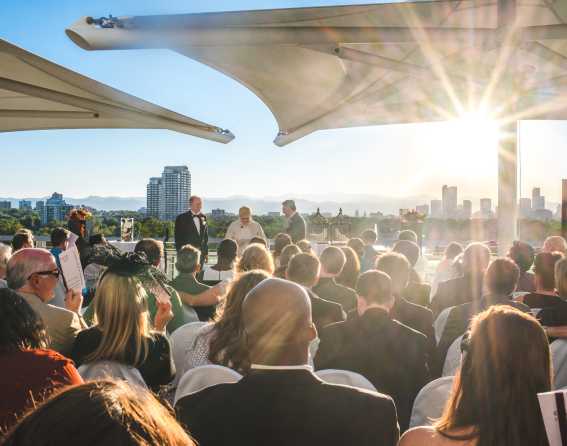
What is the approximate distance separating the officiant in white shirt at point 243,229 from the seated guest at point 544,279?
5.88 m

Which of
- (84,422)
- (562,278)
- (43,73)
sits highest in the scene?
(43,73)

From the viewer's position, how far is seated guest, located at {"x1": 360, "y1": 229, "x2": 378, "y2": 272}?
792 centimetres

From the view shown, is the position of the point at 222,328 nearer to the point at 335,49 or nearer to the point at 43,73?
the point at 43,73

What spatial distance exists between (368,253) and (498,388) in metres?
6.32

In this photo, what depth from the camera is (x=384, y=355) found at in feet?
11.1

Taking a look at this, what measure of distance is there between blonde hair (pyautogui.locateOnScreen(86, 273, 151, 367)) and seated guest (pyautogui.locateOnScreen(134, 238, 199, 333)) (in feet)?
Answer: 0.50

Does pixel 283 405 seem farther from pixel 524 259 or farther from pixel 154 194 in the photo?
pixel 154 194

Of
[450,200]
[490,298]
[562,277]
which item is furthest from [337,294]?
[450,200]

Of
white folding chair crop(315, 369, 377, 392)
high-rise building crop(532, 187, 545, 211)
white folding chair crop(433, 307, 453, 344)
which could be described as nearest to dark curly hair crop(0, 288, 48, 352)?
white folding chair crop(315, 369, 377, 392)

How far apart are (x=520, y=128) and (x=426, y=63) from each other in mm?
3000

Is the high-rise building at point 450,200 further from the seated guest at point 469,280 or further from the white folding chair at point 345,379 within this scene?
the white folding chair at point 345,379

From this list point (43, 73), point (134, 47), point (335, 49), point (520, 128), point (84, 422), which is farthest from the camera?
point (520, 128)

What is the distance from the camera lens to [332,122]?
12.2 metres

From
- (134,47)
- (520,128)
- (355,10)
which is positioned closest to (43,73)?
(134,47)
